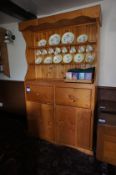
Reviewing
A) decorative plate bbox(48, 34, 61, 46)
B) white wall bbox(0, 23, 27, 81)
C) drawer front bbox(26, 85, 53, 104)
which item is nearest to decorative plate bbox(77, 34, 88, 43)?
decorative plate bbox(48, 34, 61, 46)

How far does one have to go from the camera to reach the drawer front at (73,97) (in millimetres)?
1662

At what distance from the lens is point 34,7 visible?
1.93 m

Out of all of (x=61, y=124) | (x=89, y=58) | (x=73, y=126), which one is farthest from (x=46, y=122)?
(x=89, y=58)

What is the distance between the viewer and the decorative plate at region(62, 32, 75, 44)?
1.96 meters

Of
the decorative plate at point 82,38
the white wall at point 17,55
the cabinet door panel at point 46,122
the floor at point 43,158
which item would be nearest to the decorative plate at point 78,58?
the decorative plate at point 82,38

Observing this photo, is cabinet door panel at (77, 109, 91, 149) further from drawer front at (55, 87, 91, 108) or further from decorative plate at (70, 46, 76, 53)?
decorative plate at (70, 46, 76, 53)

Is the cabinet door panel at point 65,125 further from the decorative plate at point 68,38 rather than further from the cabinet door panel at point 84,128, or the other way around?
the decorative plate at point 68,38

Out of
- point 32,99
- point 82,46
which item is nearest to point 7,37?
point 32,99

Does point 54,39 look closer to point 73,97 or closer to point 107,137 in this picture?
point 73,97

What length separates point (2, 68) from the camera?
2768 mm

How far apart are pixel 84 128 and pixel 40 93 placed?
0.82 metres

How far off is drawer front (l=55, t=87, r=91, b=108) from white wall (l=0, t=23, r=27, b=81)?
3.75 feet

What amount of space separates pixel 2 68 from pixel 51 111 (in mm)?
1570

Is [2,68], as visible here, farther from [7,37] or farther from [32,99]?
[32,99]
